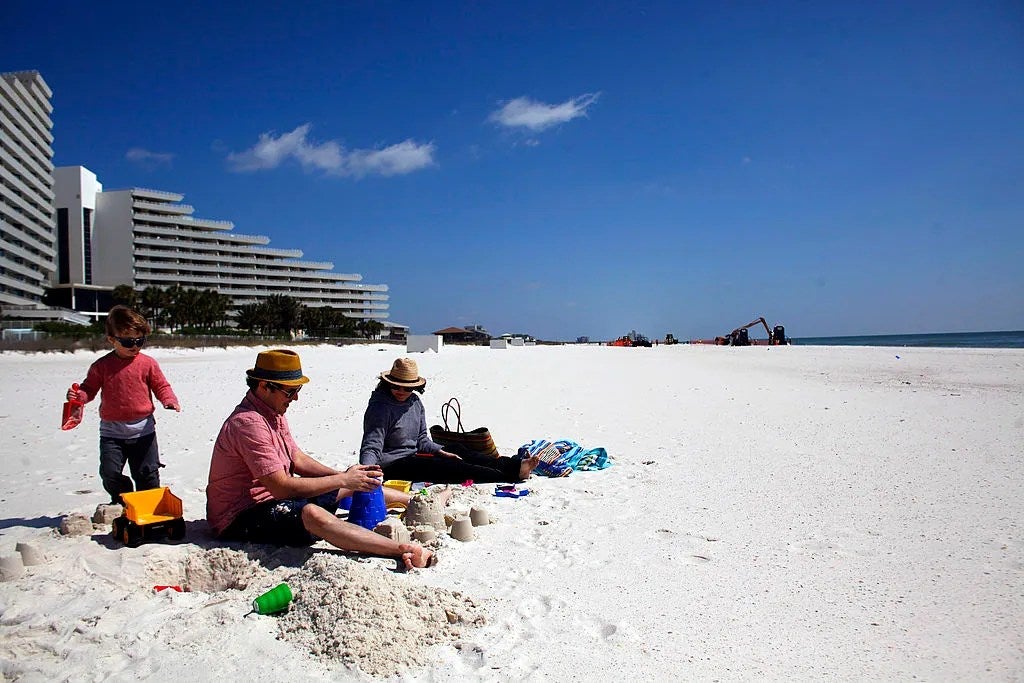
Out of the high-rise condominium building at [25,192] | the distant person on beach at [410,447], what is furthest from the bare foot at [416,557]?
the high-rise condominium building at [25,192]

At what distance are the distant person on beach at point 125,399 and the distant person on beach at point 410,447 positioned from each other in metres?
1.59

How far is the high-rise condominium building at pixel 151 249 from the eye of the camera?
9431 cm

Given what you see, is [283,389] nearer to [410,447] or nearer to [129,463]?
[129,463]

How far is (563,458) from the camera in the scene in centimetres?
634

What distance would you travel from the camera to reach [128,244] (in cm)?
9544

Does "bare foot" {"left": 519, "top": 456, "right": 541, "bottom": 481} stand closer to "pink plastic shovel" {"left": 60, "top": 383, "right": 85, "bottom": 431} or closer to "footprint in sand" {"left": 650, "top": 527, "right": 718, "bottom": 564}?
"footprint in sand" {"left": 650, "top": 527, "right": 718, "bottom": 564}

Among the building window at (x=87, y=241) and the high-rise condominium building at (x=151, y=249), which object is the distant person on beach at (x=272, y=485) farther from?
the building window at (x=87, y=241)

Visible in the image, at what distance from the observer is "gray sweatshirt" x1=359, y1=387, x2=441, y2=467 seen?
5.54 m

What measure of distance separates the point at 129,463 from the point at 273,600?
2.08 metres

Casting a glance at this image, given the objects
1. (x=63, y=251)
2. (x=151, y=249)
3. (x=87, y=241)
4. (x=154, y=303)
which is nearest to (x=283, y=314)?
(x=154, y=303)

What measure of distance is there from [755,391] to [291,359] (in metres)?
11.7

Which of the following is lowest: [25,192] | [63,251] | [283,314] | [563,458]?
[563,458]

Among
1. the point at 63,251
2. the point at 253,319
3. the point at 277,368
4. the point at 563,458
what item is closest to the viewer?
the point at 277,368

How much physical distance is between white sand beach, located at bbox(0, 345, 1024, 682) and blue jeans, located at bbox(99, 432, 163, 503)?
0.42 meters
